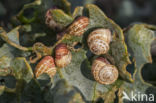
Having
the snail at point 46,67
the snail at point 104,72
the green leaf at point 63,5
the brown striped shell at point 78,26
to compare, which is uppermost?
the green leaf at point 63,5

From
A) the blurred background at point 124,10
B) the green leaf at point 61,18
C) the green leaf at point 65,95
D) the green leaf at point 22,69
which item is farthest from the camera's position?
the blurred background at point 124,10

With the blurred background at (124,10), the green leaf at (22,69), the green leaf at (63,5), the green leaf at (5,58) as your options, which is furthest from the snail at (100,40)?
the blurred background at (124,10)

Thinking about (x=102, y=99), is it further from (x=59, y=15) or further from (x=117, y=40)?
(x=59, y=15)

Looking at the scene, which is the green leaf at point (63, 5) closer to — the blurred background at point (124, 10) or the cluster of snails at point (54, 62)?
the cluster of snails at point (54, 62)

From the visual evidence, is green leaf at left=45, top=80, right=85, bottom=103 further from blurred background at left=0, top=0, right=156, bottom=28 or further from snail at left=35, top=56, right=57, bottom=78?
blurred background at left=0, top=0, right=156, bottom=28

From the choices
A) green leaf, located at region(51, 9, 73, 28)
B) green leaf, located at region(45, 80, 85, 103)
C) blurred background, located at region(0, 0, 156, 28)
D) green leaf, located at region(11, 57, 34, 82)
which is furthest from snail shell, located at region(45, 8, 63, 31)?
blurred background, located at region(0, 0, 156, 28)

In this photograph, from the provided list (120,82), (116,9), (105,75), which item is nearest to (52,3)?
(105,75)

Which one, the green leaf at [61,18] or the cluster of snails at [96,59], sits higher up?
Result: the green leaf at [61,18]

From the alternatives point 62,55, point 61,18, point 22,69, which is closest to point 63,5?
point 61,18

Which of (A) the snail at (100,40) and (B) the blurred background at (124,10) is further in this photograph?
(B) the blurred background at (124,10)
